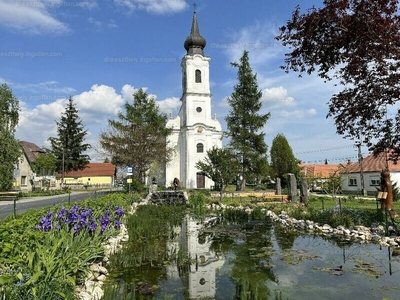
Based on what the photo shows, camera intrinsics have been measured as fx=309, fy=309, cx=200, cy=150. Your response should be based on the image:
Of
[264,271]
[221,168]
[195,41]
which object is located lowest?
[264,271]

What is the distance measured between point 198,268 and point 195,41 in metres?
40.5

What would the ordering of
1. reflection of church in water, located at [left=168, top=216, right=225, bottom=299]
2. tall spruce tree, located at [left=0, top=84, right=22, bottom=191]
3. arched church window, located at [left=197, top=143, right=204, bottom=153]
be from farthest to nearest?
1. arched church window, located at [left=197, top=143, right=204, bottom=153]
2. tall spruce tree, located at [left=0, top=84, right=22, bottom=191]
3. reflection of church in water, located at [left=168, top=216, right=225, bottom=299]

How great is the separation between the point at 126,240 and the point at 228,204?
10.7 metres

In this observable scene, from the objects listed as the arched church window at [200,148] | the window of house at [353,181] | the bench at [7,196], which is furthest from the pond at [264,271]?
the arched church window at [200,148]

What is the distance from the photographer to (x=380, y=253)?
8008 mm

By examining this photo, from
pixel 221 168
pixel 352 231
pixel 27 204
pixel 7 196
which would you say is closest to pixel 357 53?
pixel 352 231

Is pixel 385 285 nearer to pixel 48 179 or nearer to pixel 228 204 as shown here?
pixel 228 204

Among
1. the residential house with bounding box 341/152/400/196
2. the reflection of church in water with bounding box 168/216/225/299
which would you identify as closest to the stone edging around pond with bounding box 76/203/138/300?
the reflection of church in water with bounding box 168/216/225/299

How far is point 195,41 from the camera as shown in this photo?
43.3 metres

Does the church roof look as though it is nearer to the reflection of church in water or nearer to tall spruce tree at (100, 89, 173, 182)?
tall spruce tree at (100, 89, 173, 182)

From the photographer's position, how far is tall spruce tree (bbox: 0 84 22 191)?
1105 inches

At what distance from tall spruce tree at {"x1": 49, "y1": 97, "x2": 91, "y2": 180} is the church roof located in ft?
69.2

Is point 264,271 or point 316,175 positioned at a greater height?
point 316,175

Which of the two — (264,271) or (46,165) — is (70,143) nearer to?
(46,165)
